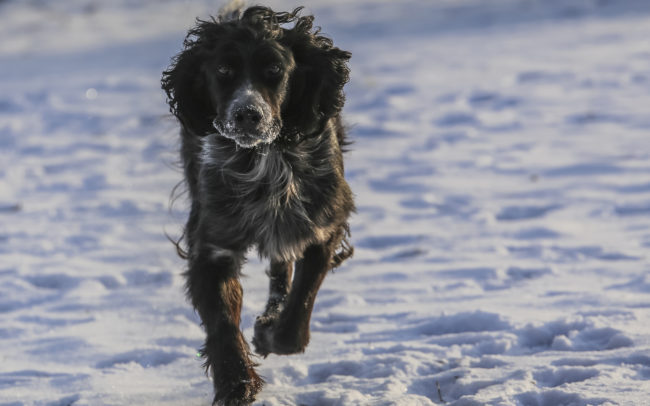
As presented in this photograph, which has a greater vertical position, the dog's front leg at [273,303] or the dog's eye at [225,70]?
the dog's eye at [225,70]

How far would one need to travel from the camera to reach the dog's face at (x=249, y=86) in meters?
3.35

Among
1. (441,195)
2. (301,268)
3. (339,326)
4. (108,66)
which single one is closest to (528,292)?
(339,326)

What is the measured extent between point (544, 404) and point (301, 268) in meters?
1.22

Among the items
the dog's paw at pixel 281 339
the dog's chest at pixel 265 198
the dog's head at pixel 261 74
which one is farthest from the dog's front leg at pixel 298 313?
the dog's head at pixel 261 74

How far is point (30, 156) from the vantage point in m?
8.29

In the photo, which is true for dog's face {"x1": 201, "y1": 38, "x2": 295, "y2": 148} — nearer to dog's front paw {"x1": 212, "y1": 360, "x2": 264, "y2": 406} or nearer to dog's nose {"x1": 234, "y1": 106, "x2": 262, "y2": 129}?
dog's nose {"x1": 234, "y1": 106, "x2": 262, "y2": 129}

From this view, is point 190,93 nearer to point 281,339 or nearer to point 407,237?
point 281,339

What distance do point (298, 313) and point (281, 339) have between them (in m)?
0.13

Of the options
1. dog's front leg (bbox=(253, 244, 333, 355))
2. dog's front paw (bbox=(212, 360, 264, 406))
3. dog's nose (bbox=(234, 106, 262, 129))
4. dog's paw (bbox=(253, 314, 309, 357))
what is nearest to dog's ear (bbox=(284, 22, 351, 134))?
dog's nose (bbox=(234, 106, 262, 129))

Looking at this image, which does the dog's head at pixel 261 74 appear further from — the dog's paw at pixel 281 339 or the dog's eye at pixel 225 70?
the dog's paw at pixel 281 339

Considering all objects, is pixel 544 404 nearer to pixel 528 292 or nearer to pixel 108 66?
pixel 528 292

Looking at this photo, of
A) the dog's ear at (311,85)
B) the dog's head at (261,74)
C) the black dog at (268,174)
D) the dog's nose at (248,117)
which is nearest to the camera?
the dog's nose at (248,117)

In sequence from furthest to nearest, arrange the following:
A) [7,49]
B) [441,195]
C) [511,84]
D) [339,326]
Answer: [7,49] → [511,84] → [441,195] → [339,326]

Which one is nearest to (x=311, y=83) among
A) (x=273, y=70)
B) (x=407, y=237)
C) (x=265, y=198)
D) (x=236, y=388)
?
(x=273, y=70)
